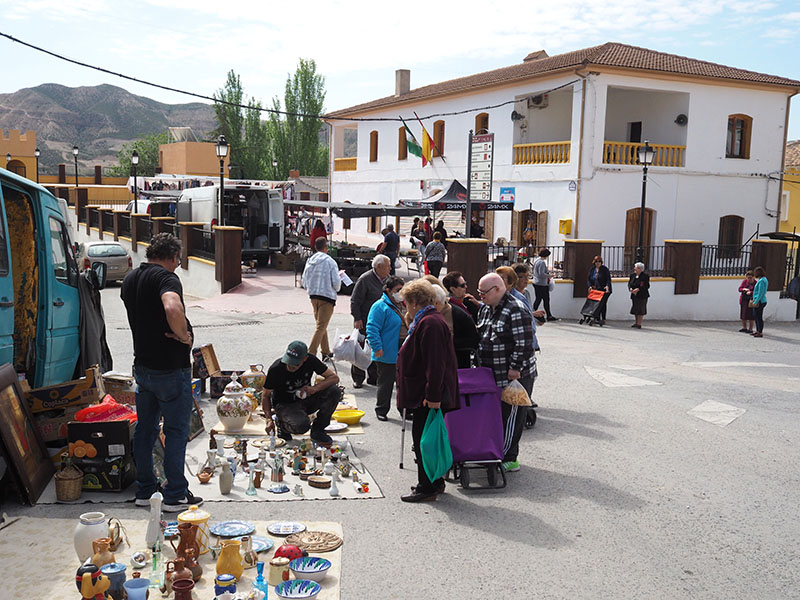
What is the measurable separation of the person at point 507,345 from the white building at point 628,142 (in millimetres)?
19646

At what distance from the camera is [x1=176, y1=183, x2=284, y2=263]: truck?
2500 cm

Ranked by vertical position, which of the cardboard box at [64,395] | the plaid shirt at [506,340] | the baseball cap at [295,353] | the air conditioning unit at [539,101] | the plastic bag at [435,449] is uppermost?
the air conditioning unit at [539,101]

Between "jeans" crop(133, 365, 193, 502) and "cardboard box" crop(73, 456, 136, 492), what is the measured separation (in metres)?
0.33

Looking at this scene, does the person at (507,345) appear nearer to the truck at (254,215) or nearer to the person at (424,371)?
the person at (424,371)

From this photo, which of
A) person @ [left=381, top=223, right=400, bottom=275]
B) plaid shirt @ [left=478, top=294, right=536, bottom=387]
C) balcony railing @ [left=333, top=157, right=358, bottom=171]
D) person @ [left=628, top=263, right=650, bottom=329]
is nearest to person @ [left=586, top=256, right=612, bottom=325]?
person @ [left=628, top=263, right=650, bottom=329]

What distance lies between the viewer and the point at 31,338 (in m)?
7.14

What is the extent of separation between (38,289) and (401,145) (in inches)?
1181

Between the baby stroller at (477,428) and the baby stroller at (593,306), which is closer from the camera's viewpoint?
the baby stroller at (477,428)

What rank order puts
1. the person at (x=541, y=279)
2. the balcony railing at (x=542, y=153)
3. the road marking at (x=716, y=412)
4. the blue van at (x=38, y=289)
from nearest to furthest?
the blue van at (x=38, y=289) → the road marking at (x=716, y=412) → the person at (x=541, y=279) → the balcony railing at (x=542, y=153)

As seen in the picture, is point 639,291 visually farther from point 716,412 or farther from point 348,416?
point 348,416

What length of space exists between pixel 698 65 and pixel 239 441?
27.1m

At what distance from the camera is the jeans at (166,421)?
5.51 m

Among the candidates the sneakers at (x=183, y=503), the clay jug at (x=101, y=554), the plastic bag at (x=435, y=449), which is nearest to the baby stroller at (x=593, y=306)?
the plastic bag at (x=435, y=449)

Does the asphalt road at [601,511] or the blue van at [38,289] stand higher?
the blue van at [38,289]
